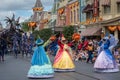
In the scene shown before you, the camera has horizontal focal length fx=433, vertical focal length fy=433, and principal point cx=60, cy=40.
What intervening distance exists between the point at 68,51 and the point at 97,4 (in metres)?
30.6

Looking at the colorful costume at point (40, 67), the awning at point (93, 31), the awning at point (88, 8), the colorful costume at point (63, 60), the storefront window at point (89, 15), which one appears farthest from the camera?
the storefront window at point (89, 15)

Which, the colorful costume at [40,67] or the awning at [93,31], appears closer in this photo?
the colorful costume at [40,67]

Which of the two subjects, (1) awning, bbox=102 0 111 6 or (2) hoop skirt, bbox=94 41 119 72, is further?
(1) awning, bbox=102 0 111 6

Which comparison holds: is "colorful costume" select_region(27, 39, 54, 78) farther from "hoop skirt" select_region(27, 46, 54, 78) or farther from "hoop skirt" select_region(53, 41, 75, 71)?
"hoop skirt" select_region(53, 41, 75, 71)

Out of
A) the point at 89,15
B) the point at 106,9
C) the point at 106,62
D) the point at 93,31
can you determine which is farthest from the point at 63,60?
the point at 89,15

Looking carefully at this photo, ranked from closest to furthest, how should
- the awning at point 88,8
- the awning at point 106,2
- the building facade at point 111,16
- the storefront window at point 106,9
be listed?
the building facade at point 111,16 < the awning at point 106,2 < the storefront window at point 106,9 < the awning at point 88,8

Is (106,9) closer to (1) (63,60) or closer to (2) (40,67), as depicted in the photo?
(1) (63,60)

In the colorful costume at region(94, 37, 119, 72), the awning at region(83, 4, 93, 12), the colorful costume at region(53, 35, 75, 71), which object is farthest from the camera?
the awning at region(83, 4, 93, 12)

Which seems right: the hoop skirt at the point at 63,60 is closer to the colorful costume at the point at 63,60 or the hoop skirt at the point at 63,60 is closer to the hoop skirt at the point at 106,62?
the colorful costume at the point at 63,60

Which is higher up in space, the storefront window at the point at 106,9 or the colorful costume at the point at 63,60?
the storefront window at the point at 106,9

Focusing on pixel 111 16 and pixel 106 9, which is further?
pixel 106 9

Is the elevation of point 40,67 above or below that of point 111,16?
below

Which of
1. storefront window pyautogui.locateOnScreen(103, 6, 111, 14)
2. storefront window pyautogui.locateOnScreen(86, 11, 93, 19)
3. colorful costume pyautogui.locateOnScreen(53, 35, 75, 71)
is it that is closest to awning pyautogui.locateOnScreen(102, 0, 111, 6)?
storefront window pyautogui.locateOnScreen(103, 6, 111, 14)

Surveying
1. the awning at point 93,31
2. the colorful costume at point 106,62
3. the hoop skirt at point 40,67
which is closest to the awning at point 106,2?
the awning at point 93,31
